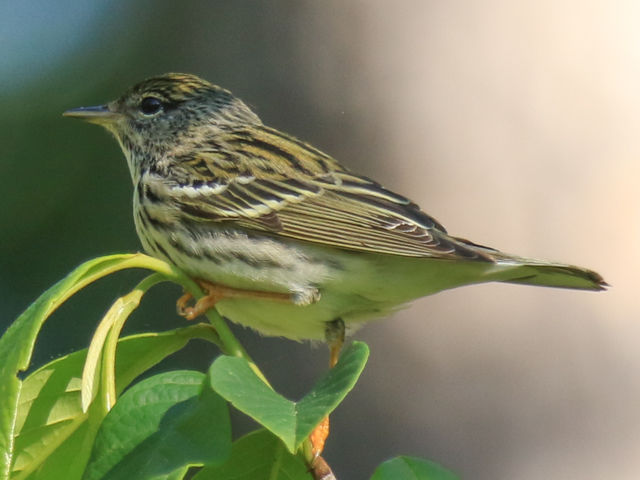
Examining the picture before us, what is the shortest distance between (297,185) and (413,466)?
2.06 meters

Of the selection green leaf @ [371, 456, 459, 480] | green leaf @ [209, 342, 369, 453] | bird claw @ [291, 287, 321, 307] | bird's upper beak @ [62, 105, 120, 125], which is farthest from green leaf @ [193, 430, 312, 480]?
bird's upper beak @ [62, 105, 120, 125]

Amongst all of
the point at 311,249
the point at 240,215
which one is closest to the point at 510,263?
the point at 311,249

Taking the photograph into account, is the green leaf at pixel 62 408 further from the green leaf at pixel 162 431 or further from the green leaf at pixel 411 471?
the green leaf at pixel 411 471

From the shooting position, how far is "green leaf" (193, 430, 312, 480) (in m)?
1.98

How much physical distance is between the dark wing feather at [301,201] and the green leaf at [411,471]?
1.41 metres

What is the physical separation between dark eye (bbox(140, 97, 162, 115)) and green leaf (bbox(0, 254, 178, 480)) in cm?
267

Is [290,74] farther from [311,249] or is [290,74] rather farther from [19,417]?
[19,417]

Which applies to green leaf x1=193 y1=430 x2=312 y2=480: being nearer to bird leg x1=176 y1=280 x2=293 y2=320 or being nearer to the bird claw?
bird leg x1=176 y1=280 x2=293 y2=320

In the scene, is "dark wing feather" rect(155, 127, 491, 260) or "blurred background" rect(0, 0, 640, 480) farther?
"blurred background" rect(0, 0, 640, 480)

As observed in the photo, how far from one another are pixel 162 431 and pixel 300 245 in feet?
5.93

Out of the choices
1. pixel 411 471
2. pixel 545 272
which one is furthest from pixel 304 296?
Answer: pixel 411 471

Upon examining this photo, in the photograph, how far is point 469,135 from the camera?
5250mm

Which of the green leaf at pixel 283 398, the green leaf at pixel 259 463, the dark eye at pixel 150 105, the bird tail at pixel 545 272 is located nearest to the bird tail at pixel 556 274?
the bird tail at pixel 545 272

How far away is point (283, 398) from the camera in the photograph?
164 cm
